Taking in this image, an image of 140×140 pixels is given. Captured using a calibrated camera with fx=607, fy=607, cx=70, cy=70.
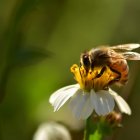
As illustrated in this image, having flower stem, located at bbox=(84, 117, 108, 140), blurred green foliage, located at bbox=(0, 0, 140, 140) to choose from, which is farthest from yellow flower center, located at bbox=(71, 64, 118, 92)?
blurred green foliage, located at bbox=(0, 0, 140, 140)

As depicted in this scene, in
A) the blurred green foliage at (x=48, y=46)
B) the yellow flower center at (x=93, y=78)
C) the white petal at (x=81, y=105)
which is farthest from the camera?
the blurred green foliage at (x=48, y=46)

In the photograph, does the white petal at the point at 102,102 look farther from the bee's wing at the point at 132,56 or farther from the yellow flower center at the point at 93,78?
→ the bee's wing at the point at 132,56


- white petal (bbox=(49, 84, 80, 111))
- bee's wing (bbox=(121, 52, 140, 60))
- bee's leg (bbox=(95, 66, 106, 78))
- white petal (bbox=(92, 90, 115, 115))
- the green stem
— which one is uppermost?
bee's wing (bbox=(121, 52, 140, 60))

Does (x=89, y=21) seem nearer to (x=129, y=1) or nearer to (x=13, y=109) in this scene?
(x=129, y=1)

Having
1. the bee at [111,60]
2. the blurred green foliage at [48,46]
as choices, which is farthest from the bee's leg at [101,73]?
the blurred green foliage at [48,46]

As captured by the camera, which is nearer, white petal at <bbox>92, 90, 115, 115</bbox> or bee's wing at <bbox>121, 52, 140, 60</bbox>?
white petal at <bbox>92, 90, 115, 115</bbox>

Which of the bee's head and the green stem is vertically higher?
the bee's head

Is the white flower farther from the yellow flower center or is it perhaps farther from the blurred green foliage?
the blurred green foliage
